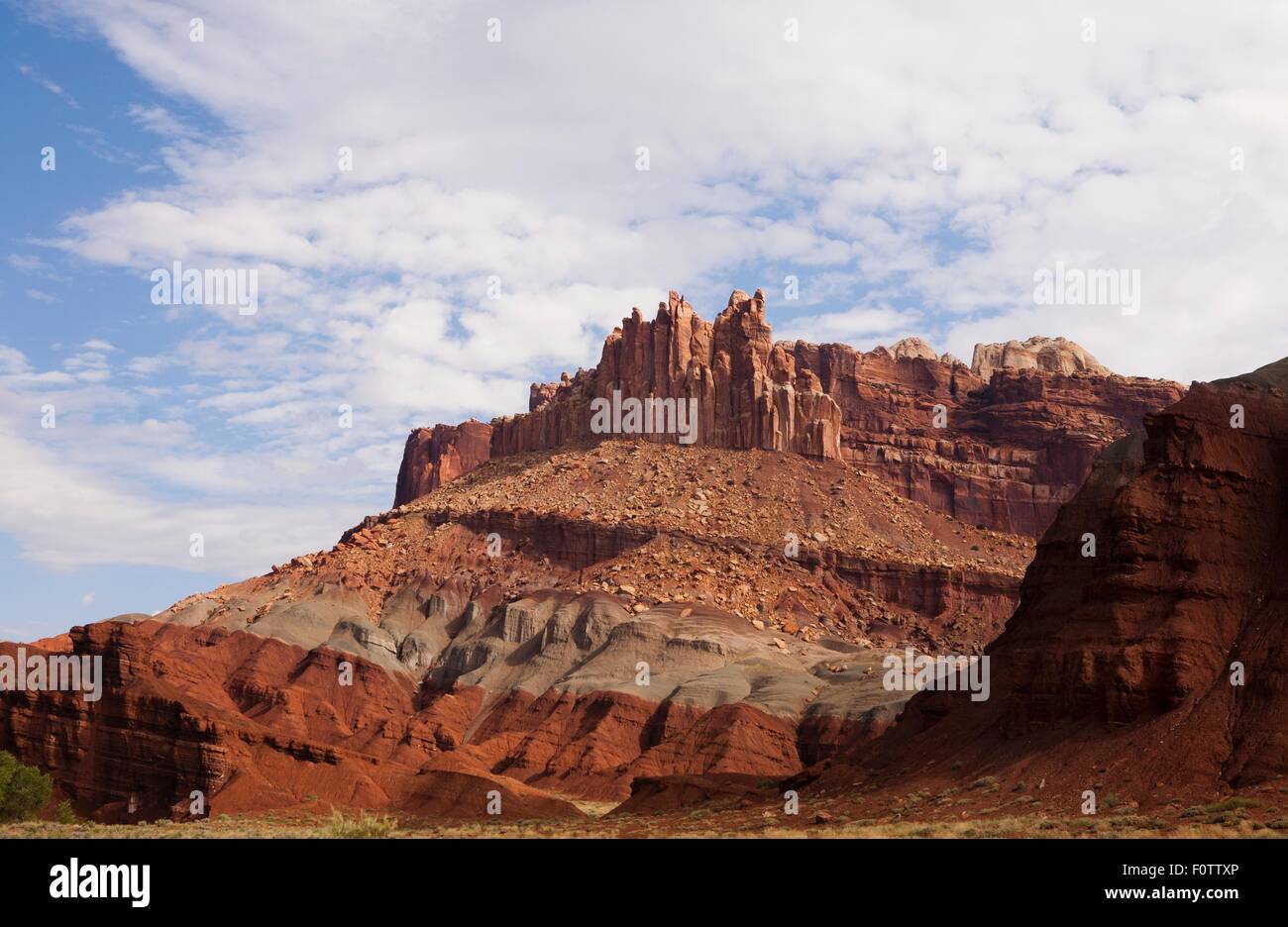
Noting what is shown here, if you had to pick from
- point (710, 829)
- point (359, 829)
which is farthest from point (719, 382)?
point (359, 829)

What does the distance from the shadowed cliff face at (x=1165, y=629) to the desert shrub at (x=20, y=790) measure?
45.8m

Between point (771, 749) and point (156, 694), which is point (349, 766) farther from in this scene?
point (771, 749)

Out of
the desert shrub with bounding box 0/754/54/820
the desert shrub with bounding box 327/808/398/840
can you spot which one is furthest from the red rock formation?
the desert shrub with bounding box 327/808/398/840

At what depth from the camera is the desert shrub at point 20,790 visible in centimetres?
7219

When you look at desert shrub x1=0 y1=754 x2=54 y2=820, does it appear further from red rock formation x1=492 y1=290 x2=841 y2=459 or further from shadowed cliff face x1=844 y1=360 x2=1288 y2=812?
red rock formation x1=492 y1=290 x2=841 y2=459

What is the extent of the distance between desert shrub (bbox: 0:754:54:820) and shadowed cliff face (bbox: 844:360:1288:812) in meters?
45.8

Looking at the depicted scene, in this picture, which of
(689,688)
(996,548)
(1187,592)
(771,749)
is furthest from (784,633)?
(1187,592)

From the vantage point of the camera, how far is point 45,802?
78.7m

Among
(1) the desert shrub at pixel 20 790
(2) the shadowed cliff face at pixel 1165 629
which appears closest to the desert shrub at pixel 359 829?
(2) the shadowed cliff face at pixel 1165 629

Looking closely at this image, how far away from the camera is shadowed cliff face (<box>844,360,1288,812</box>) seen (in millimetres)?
46438

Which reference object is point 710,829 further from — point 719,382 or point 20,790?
point 719,382

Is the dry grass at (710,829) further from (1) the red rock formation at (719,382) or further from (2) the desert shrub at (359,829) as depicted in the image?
(1) the red rock formation at (719,382)

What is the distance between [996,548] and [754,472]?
1269 inches

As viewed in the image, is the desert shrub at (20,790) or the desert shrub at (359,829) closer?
the desert shrub at (359,829)
